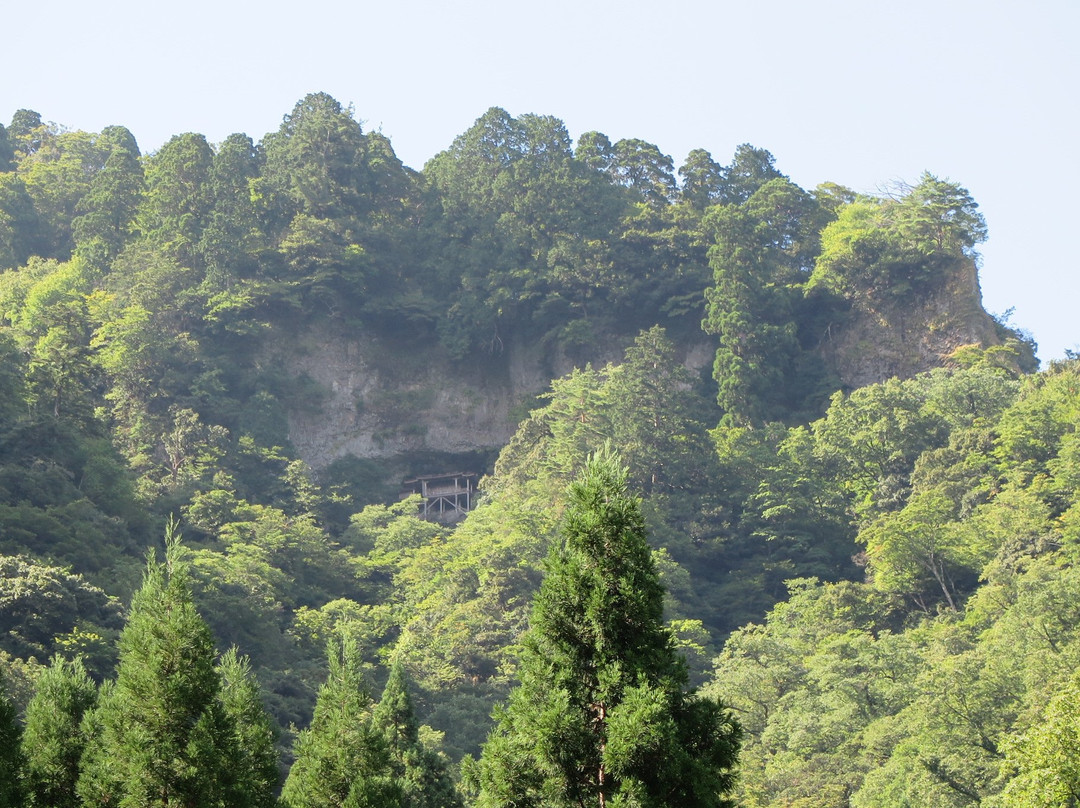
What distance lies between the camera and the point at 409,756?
19.9 meters

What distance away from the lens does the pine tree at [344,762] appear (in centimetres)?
1652

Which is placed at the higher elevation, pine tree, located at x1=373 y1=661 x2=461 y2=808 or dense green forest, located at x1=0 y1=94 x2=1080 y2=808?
dense green forest, located at x1=0 y1=94 x2=1080 y2=808

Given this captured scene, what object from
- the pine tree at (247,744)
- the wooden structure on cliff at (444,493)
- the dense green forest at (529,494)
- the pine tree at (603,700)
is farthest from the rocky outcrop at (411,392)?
the pine tree at (603,700)

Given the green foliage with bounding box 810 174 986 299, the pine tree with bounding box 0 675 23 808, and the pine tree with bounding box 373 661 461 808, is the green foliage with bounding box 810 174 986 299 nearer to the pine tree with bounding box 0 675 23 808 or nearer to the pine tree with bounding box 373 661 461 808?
the pine tree with bounding box 373 661 461 808

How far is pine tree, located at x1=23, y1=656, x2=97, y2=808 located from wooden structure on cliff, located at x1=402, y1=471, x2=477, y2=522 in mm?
33759

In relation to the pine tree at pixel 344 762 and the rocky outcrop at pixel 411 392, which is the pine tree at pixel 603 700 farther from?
the rocky outcrop at pixel 411 392

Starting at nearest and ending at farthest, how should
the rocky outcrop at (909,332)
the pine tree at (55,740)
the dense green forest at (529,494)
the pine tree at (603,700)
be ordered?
the pine tree at (603,700)
the dense green forest at (529,494)
the pine tree at (55,740)
the rocky outcrop at (909,332)

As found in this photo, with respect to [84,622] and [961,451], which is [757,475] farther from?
[84,622]

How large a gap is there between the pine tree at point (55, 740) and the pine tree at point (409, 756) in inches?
187

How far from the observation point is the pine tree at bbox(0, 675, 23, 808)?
13.5 metres

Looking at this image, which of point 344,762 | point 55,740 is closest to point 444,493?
point 344,762

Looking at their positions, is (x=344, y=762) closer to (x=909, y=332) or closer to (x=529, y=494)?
(x=529, y=494)

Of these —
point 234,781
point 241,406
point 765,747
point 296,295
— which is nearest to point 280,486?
point 241,406

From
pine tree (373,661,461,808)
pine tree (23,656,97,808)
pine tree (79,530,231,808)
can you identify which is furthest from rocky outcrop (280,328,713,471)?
pine tree (79,530,231,808)
